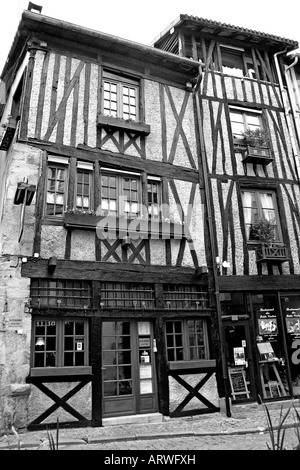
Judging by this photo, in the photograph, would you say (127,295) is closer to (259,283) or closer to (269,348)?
(259,283)

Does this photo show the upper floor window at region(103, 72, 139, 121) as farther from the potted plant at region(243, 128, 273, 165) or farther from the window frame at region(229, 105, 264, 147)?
the potted plant at region(243, 128, 273, 165)

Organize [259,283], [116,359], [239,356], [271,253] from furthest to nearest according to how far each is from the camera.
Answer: [271,253]
[259,283]
[239,356]
[116,359]

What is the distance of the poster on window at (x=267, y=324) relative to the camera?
8922 millimetres

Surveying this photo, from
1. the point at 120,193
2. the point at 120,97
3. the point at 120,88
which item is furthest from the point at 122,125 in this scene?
the point at 120,193

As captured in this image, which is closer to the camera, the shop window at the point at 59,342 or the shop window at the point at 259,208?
the shop window at the point at 59,342

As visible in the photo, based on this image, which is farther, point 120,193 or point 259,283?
point 259,283

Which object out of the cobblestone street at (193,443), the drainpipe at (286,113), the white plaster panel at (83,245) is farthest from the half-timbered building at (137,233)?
the cobblestone street at (193,443)

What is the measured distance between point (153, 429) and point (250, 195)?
5.92m

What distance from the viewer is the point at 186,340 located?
26.3 feet

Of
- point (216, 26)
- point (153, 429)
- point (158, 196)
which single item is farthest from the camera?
point (216, 26)

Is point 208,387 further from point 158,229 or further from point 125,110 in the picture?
point 125,110

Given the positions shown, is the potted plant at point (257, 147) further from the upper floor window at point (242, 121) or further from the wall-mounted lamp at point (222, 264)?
the wall-mounted lamp at point (222, 264)

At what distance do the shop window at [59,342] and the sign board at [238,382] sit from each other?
3.36 m

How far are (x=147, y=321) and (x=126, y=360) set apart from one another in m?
0.85
